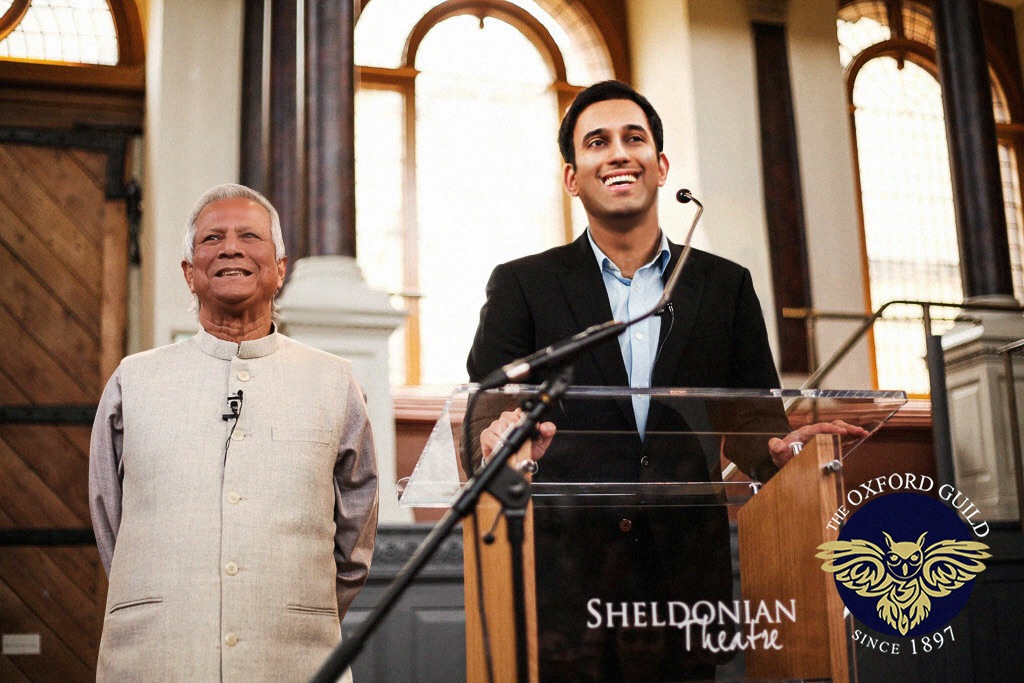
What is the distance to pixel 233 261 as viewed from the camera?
2.16m

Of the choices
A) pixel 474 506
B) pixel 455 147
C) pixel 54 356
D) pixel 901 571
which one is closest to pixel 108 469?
pixel 474 506

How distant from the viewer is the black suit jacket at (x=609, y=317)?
219 centimetres

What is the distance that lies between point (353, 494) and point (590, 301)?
59cm

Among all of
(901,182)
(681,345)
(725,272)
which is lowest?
(681,345)

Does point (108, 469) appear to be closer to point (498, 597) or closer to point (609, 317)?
point (498, 597)

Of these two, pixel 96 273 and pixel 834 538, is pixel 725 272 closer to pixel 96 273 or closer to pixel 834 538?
pixel 834 538

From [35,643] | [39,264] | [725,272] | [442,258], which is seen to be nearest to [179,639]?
[725,272]

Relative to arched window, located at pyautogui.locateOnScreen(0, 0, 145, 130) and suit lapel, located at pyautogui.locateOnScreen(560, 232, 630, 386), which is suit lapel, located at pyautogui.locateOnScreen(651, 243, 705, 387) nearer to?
suit lapel, located at pyautogui.locateOnScreen(560, 232, 630, 386)

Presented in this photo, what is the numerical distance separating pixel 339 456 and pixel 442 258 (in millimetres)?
5021

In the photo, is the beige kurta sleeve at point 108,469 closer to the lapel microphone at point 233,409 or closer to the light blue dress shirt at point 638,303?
the lapel microphone at point 233,409

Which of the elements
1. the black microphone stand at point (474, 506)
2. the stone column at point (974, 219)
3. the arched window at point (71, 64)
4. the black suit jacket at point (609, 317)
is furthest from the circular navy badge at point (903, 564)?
the arched window at point (71, 64)

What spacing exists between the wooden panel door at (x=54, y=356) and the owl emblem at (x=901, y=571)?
4476mm

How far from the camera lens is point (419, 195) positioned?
7242mm

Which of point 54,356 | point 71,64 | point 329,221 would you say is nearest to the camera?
point 329,221
